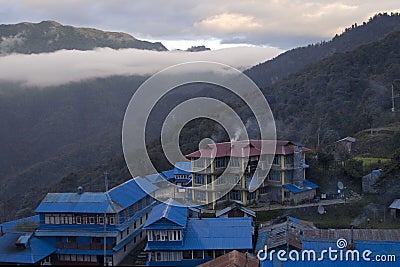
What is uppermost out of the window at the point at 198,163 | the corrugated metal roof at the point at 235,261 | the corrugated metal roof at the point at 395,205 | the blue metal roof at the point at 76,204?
the window at the point at 198,163

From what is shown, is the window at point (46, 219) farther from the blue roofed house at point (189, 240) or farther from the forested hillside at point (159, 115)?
the forested hillside at point (159, 115)

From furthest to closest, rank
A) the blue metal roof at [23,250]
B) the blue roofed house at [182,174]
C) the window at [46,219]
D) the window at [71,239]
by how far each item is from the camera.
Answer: the blue roofed house at [182,174]
the window at [46,219]
the window at [71,239]
the blue metal roof at [23,250]

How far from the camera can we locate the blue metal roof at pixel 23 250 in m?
11.4

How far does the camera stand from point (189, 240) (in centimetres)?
1161

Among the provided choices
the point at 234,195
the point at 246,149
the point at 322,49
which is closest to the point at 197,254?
the point at 234,195

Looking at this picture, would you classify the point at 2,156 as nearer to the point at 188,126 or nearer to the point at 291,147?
the point at 188,126

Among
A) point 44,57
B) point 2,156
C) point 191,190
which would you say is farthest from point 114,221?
point 44,57

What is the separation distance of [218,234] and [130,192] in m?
3.96

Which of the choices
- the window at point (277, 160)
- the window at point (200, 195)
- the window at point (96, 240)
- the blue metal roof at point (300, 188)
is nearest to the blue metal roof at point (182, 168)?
the window at point (200, 195)

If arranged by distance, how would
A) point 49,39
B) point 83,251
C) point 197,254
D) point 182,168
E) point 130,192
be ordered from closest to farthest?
point 197,254 → point 83,251 → point 130,192 → point 182,168 → point 49,39

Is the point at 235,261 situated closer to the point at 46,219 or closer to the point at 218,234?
the point at 218,234

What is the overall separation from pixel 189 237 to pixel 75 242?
319cm

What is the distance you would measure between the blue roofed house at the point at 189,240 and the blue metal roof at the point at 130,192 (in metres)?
1.73

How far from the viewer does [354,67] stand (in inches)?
1315
